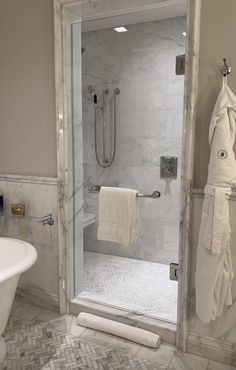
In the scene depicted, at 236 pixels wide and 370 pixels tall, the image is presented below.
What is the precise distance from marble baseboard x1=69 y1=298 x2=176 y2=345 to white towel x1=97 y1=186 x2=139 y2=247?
55 centimetres

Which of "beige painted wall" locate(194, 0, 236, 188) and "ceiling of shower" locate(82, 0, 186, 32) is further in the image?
"ceiling of shower" locate(82, 0, 186, 32)

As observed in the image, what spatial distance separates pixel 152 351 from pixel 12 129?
1.85m

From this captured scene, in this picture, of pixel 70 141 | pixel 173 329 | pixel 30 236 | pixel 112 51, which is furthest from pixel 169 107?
pixel 173 329

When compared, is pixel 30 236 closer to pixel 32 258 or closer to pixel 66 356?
pixel 32 258

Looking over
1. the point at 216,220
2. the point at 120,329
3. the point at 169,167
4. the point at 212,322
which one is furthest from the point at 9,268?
the point at 169,167

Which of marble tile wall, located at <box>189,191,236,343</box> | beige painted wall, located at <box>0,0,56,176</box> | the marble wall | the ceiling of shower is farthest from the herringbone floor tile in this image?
the ceiling of shower

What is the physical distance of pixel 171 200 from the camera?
3062 millimetres

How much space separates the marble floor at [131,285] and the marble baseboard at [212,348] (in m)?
0.19

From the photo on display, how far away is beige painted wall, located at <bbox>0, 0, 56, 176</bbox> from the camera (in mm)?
2174

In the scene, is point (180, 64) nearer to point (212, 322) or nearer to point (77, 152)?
point (77, 152)

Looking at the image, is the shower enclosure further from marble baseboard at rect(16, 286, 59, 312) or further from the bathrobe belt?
the bathrobe belt

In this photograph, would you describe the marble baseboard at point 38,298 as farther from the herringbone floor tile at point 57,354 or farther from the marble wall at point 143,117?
the marble wall at point 143,117

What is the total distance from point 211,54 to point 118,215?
1417 millimetres

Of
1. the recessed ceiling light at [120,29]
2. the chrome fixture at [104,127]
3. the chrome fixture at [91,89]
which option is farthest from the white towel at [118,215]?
the recessed ceiling light at [120,29]
